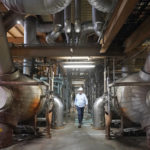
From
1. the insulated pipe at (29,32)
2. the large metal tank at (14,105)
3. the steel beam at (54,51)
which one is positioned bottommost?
the large metal tank at (14,105)

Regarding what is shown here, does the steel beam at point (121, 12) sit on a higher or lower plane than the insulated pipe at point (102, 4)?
lower

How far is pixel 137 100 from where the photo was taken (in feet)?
12.4

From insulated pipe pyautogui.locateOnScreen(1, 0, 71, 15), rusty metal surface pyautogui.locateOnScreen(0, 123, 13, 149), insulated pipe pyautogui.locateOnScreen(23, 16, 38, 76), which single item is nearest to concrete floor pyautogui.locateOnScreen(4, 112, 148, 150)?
rusty metal surface pyautogui.locateOnScreen(0, 123, 13, 149)

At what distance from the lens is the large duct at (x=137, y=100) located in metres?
3.57

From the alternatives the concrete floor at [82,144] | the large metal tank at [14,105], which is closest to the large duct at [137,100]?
the concrete floor at [82,144]

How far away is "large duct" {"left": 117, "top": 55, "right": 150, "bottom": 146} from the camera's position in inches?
141

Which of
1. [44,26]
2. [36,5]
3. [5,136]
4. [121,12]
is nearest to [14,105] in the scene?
[5,136]

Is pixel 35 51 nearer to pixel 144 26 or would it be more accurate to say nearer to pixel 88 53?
pixel 88 53

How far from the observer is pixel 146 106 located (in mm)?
3639

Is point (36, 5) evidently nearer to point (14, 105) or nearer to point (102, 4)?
point (102, 4)

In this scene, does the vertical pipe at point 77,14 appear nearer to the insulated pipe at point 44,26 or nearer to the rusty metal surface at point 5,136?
the insulated pipe at point 44,26

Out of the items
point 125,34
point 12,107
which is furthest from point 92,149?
point 125,34

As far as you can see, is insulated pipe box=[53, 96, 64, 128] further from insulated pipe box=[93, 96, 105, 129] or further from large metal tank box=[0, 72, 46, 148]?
large metal tank box=[0, 72, 46, 148]

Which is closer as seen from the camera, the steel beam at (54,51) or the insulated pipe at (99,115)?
the steel beam at (54,51)
